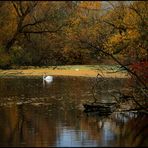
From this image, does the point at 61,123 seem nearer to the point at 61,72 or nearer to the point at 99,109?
the point at 99,109

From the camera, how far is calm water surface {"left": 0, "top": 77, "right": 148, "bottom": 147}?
57.4 feet

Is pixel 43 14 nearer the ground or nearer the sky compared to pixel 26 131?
nearer the sky

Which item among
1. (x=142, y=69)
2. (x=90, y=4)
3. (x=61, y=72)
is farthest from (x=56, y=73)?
(x=142, y=69)

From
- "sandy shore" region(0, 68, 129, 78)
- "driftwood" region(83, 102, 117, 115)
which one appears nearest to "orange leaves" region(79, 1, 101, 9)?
"sandy shore" region(0, 68, 129, 78)

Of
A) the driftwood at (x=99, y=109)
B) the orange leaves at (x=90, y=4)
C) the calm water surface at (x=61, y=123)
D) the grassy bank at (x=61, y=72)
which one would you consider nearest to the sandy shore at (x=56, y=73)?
the grassy bank at (x=61, y=72)

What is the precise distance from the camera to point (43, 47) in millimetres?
61312

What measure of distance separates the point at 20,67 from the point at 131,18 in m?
20.9

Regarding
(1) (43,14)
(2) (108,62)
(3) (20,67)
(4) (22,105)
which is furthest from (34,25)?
(4) (22,105)

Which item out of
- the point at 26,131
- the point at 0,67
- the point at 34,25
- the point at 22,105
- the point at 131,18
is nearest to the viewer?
the point at 26,131

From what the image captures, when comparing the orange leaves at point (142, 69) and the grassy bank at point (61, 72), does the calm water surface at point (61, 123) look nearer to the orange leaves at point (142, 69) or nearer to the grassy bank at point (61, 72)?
the orange leaves at point (142, 69)

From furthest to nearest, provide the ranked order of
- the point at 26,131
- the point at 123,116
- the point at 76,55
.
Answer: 1. the point at 76,55
2. the point at 123,116
3. the point at 26,131

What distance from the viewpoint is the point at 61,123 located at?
68.8ft

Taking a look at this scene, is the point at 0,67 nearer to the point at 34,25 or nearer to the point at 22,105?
the point at 34,25

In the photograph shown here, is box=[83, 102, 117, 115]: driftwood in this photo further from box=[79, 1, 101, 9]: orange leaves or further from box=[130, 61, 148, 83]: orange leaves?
box=[79, 1, 101, 9]: orange leaves
